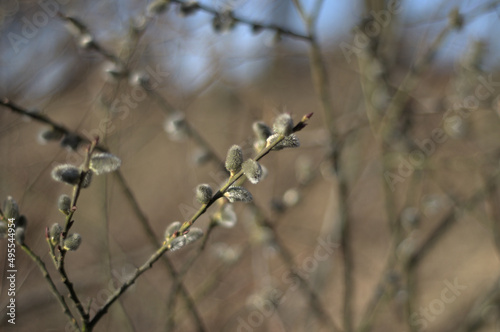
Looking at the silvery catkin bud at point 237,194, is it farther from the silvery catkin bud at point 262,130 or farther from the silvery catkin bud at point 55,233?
the silvery catkin bud at point 55,233

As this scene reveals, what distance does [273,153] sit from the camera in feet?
8.91

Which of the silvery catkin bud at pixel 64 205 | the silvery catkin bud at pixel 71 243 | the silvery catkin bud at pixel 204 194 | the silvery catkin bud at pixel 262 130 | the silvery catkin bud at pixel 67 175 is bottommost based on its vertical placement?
the silvery catkin bud at pixel 204 194

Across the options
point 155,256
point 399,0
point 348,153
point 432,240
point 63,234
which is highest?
point 399,0

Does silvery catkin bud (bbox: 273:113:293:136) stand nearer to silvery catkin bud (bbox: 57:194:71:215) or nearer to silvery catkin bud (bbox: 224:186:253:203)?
silvery catkin bud (bbox: 224:186:253:203)

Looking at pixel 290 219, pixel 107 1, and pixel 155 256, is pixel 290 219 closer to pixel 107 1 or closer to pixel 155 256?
→ pixel 107 1

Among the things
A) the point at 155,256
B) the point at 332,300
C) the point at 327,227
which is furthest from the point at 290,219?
the point at 155,256

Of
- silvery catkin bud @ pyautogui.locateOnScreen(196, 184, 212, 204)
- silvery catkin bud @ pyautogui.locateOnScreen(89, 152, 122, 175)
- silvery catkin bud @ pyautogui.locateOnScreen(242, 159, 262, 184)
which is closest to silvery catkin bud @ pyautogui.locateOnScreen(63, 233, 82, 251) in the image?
silvery catkin bud @ pyautogui.locateOnScreen(89, 152, 122, 175)

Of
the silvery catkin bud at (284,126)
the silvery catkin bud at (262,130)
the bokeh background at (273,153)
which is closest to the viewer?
the silvery catkin bud at (284,126)

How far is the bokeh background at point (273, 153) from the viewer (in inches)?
67.3

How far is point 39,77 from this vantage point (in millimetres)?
2305

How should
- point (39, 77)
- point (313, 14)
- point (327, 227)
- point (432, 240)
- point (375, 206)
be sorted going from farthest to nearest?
point (375, 206) → point (327, 227) → point (39, 77) → point (432, 240) → point (313, 14)

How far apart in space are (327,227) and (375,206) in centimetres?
248

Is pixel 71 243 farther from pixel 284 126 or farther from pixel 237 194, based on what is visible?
pixel 284 126

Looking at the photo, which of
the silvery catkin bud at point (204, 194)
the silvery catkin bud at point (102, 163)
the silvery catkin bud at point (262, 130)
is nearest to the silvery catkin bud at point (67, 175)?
the silvery catkin bud at point (102, 163)
